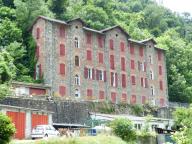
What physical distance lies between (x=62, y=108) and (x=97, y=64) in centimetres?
1558

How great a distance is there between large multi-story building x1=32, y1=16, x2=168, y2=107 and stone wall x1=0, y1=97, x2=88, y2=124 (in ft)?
23.3

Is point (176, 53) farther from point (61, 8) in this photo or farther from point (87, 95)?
point (87, 95)

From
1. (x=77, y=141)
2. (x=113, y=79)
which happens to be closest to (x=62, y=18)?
(x=113, y=79)

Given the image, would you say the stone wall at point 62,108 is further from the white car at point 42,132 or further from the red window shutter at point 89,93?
the red window shutter at point 89,93

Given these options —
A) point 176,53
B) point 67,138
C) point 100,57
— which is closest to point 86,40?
point 100,57

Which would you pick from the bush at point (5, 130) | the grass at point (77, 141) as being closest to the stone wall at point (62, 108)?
the grass at point (77, 141)

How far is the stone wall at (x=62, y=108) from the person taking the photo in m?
40.9

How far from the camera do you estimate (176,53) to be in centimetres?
7656

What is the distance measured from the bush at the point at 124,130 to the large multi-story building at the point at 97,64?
19.1m

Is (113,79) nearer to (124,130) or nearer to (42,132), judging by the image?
(124,130)

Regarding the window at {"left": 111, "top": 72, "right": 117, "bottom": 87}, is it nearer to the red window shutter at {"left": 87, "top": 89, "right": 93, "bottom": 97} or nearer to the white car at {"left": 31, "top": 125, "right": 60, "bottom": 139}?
the red window shutter at {"left": 87, "top": 89, "right": 93, "bottom": 97}

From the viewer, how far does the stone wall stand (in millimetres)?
40897

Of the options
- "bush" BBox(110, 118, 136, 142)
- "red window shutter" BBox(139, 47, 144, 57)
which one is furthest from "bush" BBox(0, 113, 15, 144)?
"red window shutter" BBox(139, 47, 144, 57)

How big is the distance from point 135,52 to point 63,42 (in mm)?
12823
